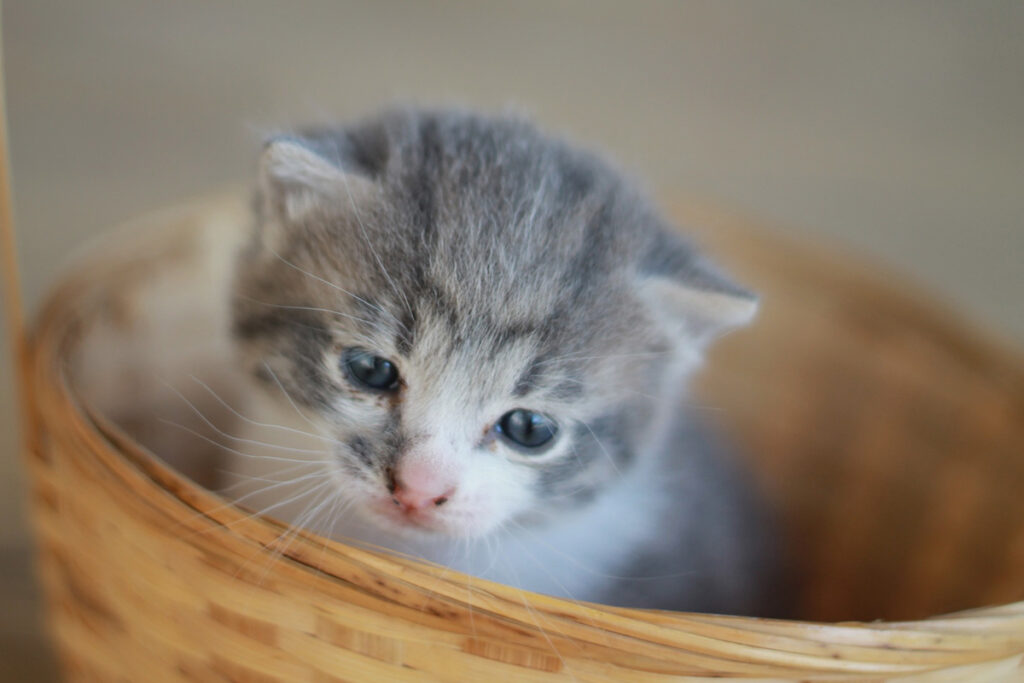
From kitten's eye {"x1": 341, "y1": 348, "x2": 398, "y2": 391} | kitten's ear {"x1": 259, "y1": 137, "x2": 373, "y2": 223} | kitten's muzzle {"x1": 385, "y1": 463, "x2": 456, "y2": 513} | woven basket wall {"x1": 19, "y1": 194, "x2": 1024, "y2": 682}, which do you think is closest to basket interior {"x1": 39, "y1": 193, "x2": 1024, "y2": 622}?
woven basket wall {"x1": 19, "y1": 194, "x2": 1024, "y2": 682}

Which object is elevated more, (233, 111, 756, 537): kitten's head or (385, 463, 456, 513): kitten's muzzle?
(233, 111, 756, 537): kitten's head

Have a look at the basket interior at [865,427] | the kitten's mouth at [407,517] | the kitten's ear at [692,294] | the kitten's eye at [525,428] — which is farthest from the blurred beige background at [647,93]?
the kitten's mouth at [407,517]

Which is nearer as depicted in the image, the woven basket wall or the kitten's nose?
the woven basket wall

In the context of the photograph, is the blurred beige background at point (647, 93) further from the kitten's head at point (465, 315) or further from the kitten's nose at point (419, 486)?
the kitten's nose at point (419, 486)

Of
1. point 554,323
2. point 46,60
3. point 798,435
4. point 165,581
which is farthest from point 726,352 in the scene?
point 46,60

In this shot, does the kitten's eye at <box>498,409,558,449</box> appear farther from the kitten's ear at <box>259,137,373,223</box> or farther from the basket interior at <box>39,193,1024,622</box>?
the basket interior at <box>39,193,1024,622</box>

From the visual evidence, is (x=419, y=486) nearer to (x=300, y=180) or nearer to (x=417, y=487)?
(x=417, y=487)
